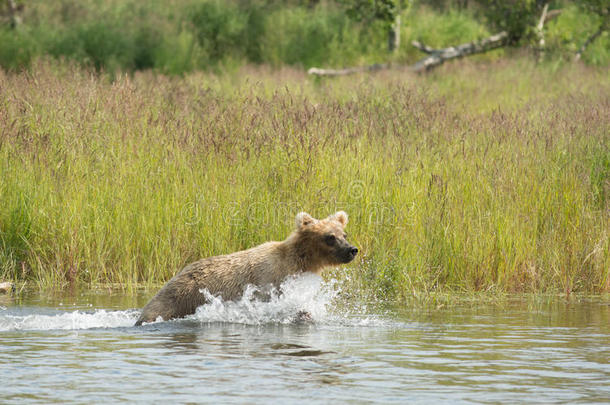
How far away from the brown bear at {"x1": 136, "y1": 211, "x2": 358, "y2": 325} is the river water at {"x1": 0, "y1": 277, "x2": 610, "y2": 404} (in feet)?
0.48

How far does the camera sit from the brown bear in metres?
9.40

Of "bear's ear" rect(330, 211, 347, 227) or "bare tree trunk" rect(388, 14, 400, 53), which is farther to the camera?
"bare tree trunk" rect(388, 14, 400, 53)

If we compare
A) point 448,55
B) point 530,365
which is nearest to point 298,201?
point 530,365

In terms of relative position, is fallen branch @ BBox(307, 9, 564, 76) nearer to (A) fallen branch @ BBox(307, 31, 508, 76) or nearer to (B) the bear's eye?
(A) fallen branch @ BBox(307, 31, 508, 76)

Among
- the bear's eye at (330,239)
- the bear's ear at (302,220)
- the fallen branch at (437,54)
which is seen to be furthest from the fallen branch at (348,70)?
the bear's eye at (330,239)

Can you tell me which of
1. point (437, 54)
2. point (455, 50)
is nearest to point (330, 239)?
point (437, 54)

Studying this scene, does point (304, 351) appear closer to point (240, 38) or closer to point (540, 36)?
point (540, 36)

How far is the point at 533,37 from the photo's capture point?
94.7ft

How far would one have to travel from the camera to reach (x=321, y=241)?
9.84 meters

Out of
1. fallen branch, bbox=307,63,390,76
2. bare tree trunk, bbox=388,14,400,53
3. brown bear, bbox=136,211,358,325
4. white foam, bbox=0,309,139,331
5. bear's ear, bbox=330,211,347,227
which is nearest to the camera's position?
white foam, bbox=0,309,139,331

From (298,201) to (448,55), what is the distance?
17266 mm

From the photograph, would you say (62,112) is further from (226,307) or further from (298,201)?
(226,307)

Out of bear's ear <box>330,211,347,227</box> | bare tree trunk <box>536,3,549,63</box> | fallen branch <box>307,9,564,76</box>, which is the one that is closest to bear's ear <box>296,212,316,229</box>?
Answer: bear's ear <box>330,211,347,227</box>

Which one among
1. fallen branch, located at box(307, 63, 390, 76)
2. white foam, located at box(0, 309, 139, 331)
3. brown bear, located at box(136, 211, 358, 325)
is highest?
fallen branch, located at box(307, 63, 390, 76)
